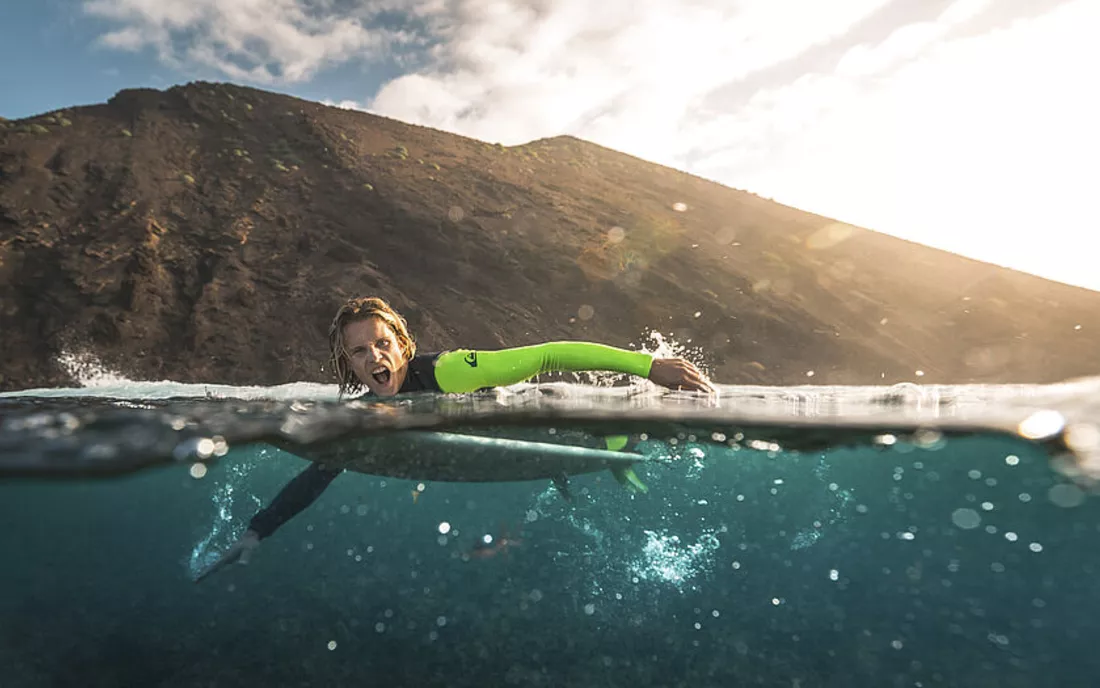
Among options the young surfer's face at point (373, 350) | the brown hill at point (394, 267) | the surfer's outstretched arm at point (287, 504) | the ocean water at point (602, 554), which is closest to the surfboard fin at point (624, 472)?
the ocean water at point (602, 554)

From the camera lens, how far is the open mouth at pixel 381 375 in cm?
601

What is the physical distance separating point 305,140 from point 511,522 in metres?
27.3

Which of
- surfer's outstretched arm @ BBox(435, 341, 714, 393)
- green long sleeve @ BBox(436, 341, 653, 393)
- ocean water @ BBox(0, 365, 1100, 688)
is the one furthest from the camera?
ocean water @ BBox(0, 365, 1100, 688)

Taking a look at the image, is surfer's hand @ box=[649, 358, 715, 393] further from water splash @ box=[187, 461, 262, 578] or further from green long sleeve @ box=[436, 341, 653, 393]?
water splash @ box=[187, 461, 262, 578]

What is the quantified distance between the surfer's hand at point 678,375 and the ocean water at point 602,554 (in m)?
2.37

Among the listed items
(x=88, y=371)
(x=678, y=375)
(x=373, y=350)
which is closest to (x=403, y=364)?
(x=373, y=350)

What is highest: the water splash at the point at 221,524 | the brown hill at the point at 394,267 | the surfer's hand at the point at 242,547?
the brown hill at the point at 394,267

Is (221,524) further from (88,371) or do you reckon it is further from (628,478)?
(628,478)

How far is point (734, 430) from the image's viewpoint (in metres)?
8.18

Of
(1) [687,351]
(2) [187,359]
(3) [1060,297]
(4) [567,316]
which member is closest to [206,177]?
(2) [187,359]

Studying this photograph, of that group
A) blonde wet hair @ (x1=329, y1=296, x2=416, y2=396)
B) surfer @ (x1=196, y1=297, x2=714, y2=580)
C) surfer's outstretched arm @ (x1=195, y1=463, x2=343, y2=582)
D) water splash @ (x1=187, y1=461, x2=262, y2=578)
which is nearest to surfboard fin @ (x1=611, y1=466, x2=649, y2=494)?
surfer @ (x1=196, y1=297, x2=714, y2=580)

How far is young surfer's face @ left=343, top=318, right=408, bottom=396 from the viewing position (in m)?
5.95

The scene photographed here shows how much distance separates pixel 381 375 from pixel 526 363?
1.38m

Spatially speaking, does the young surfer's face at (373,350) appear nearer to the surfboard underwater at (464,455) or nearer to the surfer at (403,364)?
the surfer at (403,364)
